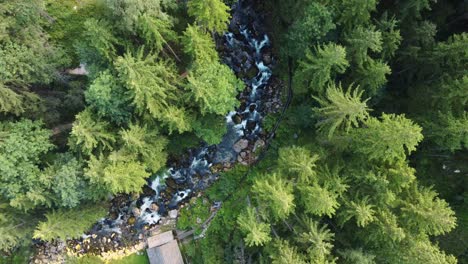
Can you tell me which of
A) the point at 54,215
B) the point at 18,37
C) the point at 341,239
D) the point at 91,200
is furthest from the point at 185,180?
the point at 18,37

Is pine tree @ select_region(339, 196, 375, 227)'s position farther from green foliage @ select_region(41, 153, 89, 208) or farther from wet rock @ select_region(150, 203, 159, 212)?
wet rock @ select_region(150, 203, 159, 212)

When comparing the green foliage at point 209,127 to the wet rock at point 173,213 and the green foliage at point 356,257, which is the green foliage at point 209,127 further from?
the green foliage at point 356,257

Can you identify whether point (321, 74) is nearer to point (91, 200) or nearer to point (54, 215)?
point (91, 200)

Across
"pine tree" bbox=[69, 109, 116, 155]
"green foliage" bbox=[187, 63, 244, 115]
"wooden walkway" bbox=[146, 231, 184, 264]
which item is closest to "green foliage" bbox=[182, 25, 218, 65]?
"green foliage" bbox=[187, 63, 244, 115]

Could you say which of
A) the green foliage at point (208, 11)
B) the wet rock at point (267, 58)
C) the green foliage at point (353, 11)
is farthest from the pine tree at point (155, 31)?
the wet rock at point (267, 58)

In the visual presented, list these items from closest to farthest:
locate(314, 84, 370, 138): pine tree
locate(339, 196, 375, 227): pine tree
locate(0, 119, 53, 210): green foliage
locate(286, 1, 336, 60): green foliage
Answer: locate(314, 84, 370, 138): pine tree
locate(339, 196, 375, 227): pine tree
locate(286, 1, 336, 60): green foliage
locate(0, 119, 53, 210): green foliage

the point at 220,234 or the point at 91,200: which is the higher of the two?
the point at 91,200
